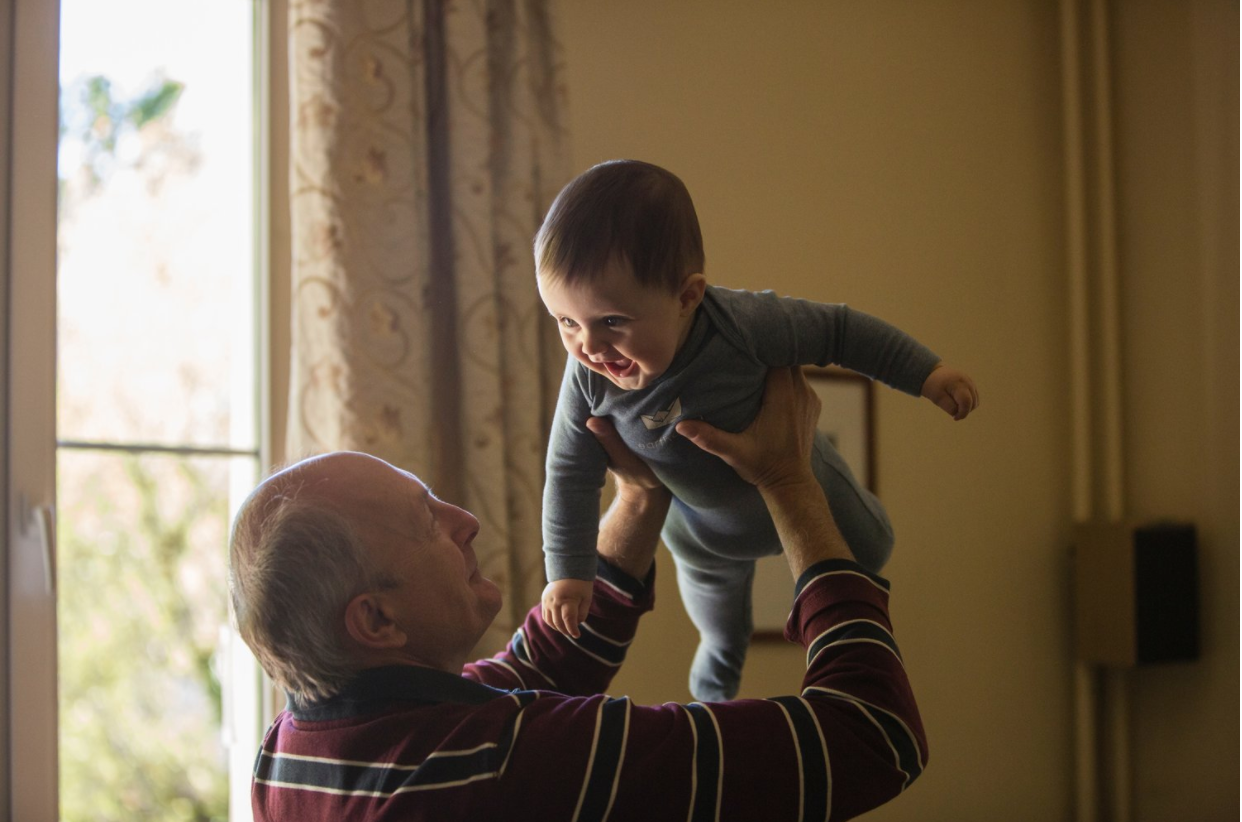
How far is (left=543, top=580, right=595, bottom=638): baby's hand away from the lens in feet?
4.44

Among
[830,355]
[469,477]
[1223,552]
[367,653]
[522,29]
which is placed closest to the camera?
[367,653]

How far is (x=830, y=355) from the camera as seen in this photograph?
4.46 ft

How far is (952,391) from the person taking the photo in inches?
50.5

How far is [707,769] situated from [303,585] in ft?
1.49

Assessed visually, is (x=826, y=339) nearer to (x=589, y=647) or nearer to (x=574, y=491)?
(x=574, y=491)

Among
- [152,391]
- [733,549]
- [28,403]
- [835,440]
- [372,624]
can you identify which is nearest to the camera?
[372,624]

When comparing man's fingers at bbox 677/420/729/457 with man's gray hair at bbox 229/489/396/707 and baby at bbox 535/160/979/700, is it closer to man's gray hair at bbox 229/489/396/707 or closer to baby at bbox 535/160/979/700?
baby at bbox 535/160/979/700

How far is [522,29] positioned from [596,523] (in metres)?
1.52

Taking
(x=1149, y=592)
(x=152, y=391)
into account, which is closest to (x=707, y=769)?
(x=152, y=391)

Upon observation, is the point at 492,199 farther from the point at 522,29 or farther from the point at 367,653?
the point at 367,653

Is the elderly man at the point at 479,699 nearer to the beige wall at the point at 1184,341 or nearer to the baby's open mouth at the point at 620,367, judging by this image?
the baby's open mouth at the point at 620,367

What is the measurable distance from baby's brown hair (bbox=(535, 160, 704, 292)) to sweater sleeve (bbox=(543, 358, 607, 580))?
19 centimetres

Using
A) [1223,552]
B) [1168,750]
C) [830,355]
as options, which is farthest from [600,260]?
[1168,750]

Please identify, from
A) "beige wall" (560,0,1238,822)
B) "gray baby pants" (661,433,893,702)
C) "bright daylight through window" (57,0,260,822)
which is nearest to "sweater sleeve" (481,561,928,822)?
"gray baby pants" (661,433,893,702)
